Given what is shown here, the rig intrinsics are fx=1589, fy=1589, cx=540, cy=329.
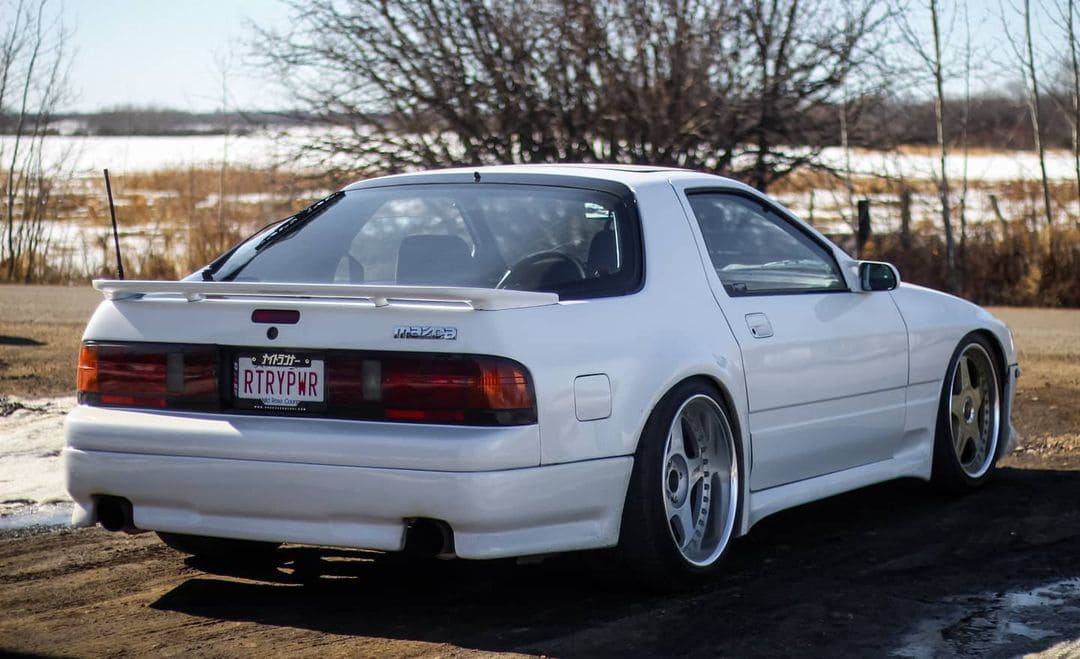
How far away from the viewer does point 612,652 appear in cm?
440

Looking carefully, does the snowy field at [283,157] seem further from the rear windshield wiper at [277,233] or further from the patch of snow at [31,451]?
the rear windshield wiper at [277,233]

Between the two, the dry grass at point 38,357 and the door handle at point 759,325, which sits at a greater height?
the door handle at point 759,325

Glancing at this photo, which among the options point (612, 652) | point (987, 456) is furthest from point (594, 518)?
point (987, 456)

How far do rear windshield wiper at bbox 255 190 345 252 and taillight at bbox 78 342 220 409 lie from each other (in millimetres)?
853

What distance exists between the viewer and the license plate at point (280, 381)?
4.72 meters

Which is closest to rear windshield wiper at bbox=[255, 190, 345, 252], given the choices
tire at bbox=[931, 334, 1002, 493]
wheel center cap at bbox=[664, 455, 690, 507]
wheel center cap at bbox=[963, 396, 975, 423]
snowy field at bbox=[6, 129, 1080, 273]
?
wheel center cap at bbox=[664, 455, 690, 507]

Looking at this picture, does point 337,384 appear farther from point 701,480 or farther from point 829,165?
point 829,165

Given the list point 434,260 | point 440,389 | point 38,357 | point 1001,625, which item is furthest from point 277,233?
point 38,357

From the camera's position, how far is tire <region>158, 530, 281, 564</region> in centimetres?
547

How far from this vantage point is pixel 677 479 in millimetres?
5305

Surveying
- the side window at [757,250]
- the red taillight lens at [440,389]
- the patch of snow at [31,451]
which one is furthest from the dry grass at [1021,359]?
the red taillight lens at [440,389]

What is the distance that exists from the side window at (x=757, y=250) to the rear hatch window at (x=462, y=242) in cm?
48

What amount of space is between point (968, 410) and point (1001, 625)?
2574 millimetres

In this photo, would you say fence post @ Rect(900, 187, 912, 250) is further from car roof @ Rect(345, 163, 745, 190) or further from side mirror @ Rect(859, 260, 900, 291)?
car roof @ Rect(345, 163, 745, 190)
